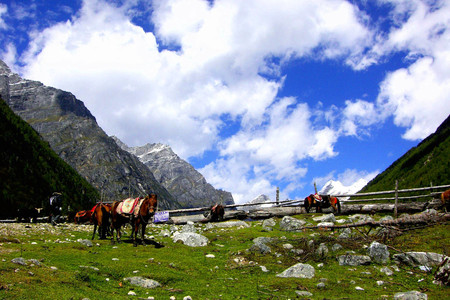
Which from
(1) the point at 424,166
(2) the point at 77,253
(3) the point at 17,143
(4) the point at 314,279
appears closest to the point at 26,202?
(3) the point at 17,143

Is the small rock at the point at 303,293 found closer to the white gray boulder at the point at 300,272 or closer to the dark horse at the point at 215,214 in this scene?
the white gray boulder at the point at 300,272

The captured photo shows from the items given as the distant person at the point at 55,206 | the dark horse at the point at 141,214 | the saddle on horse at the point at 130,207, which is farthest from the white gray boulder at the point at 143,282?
the distant person at the point at 55,206

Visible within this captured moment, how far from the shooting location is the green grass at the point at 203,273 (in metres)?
7.80

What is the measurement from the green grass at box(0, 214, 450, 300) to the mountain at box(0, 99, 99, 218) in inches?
3227

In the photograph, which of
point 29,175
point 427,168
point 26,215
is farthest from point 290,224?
point 29,175

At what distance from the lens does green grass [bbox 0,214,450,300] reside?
7.80 metres

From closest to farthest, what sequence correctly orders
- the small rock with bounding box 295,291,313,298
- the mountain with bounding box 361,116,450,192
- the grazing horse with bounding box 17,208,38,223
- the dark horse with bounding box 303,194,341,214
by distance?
the small rock with bounding box 295,291,313,298 < the dark horse with bounding box 303,194,341,214 < the grazing horse with bounding box 17,208,38,223 < the mountain with bounding box 361,116,450,192

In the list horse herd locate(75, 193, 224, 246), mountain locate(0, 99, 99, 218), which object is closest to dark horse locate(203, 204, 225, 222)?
horse herd locate(75, 193, 224, 246)

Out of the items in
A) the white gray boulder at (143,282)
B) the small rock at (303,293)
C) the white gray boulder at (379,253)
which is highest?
the white gray boulder at (379,253)

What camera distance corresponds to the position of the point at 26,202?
90.4 meters

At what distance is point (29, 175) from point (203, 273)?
384ft

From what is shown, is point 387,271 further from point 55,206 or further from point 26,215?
point 26,215

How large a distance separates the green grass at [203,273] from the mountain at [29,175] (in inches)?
3227

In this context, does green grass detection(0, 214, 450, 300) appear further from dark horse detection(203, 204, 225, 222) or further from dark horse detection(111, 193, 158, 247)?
dark horse detection(203, 204, 225, 222)
